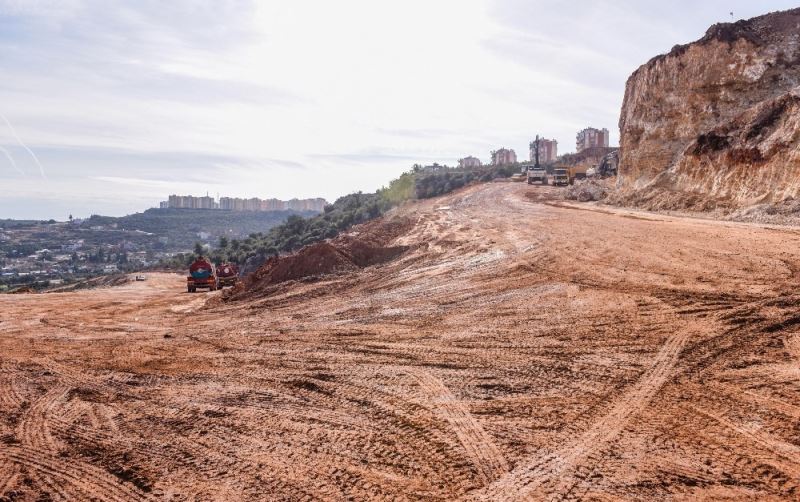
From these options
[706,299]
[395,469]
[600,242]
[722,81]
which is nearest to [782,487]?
[395,469]

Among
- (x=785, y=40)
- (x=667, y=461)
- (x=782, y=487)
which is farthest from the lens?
(x=785, y=40)

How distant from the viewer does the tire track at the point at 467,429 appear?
4.63 m

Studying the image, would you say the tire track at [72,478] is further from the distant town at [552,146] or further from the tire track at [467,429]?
the distant town at [552,146]

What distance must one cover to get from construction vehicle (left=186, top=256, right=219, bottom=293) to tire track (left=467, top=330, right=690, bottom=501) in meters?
23.0

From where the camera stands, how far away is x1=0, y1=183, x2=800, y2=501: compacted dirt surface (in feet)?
14.9

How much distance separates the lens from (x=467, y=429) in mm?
5340

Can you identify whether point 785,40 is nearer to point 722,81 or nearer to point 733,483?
point 722,81

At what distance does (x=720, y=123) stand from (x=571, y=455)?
26.3 metres

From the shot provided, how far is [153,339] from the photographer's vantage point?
10.7 meters

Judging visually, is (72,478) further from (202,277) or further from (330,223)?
(330,223)

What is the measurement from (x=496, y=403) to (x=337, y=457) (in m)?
1.91

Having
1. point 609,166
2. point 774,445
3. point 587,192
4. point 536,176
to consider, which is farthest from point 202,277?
point 609,166

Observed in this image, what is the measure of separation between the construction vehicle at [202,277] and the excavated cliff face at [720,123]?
21.5 metres

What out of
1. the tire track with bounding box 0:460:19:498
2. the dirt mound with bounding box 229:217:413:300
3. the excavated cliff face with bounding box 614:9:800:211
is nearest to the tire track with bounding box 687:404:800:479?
the tire track with bounding box 0:460:19:498
